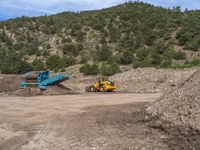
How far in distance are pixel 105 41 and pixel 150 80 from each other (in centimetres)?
2553

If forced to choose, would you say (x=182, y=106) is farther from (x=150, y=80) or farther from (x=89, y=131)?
(x=150, y=80)

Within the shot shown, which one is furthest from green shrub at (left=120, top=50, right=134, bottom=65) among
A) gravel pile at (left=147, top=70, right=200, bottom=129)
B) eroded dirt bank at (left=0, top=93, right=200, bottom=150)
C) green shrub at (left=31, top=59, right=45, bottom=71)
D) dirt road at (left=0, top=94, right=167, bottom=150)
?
gravel pile at (left=147, top=70, right=200, bottom=129)

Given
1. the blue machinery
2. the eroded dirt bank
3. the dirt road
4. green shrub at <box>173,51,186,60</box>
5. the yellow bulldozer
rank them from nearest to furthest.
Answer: the eroded dirt bank < the dirt road < the blue machinery < the yellow bulldozer < green shrub at <box>173,51,186,60</box>

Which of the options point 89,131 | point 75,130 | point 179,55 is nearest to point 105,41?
point 179,55

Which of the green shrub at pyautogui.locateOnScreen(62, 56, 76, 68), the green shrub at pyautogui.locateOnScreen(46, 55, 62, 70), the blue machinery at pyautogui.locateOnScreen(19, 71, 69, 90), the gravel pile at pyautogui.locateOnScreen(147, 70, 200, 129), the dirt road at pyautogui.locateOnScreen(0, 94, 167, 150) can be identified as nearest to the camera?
the dirt road at pyautogui.locateOnScreen(0, 94, 167, 150)

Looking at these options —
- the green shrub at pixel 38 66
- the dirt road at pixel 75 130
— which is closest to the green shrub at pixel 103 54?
the green shrub at pixel 38 66

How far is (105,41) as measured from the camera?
6000 cm

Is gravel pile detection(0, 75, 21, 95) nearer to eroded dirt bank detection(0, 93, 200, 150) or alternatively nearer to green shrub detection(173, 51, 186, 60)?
eroded dirt bank detection(0, 93, 200, 150)

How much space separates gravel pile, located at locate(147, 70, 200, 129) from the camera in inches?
490

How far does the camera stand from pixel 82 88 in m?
36.3

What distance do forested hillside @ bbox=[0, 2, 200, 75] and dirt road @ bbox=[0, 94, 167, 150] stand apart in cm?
2443

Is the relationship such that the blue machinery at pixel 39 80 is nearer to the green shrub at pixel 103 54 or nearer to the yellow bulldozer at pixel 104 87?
the yellow bulldozer at pixel 104 87

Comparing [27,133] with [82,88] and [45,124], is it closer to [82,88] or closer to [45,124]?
[45,124]

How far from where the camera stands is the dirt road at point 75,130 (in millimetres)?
12023
